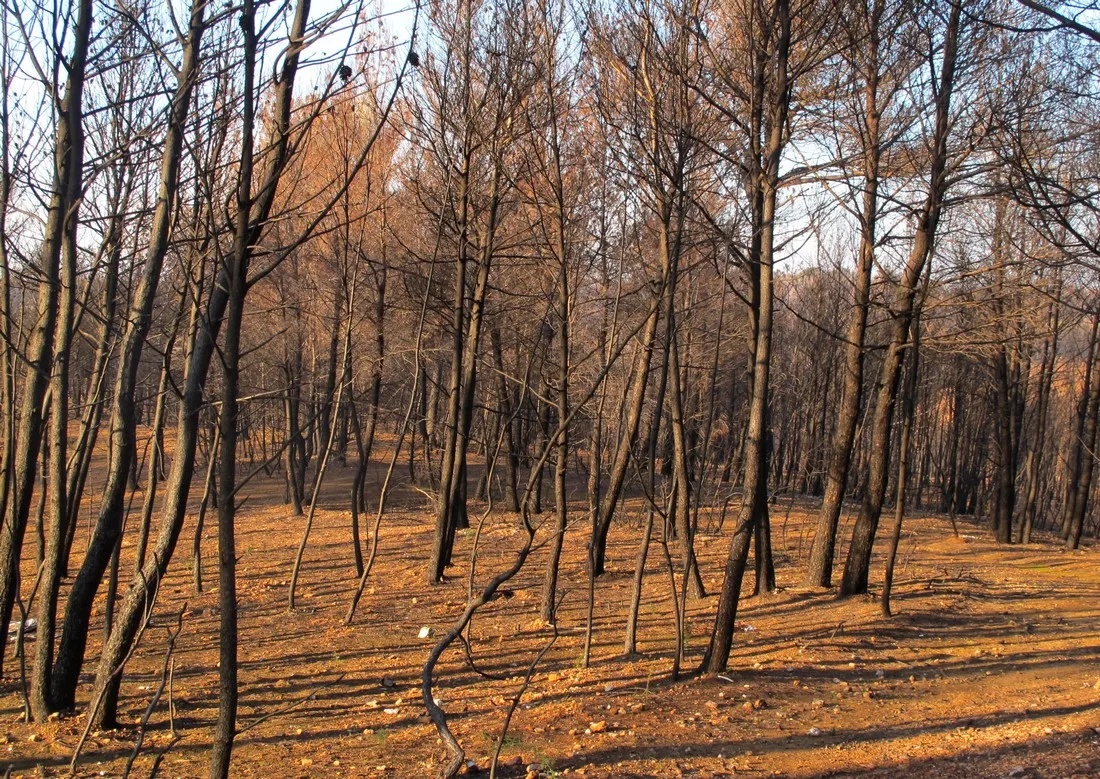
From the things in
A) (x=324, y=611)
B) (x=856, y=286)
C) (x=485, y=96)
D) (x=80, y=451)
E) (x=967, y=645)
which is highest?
(x=485, y=96)

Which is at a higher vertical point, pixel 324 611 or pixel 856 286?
pixel 856 286

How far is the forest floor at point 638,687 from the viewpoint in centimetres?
544

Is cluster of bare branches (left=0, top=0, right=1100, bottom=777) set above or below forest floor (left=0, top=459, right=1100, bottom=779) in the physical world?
above

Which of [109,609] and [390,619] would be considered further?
[390,619]

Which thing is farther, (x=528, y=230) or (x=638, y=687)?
(x=528, y=230)

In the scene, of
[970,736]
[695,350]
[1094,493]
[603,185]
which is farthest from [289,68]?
[1094,493]

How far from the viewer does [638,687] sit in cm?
678

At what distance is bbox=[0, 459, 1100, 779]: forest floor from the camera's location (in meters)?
5.44

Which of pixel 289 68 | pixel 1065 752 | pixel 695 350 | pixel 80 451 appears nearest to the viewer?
pixel 289 68

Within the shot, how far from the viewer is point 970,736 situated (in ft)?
18.6

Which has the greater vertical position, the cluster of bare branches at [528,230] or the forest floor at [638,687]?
the cluster of bare branches at [528,230]

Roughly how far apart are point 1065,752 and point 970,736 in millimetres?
592

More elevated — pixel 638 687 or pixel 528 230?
pixel 528 230

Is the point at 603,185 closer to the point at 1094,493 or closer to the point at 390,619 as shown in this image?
the point at 390,619
